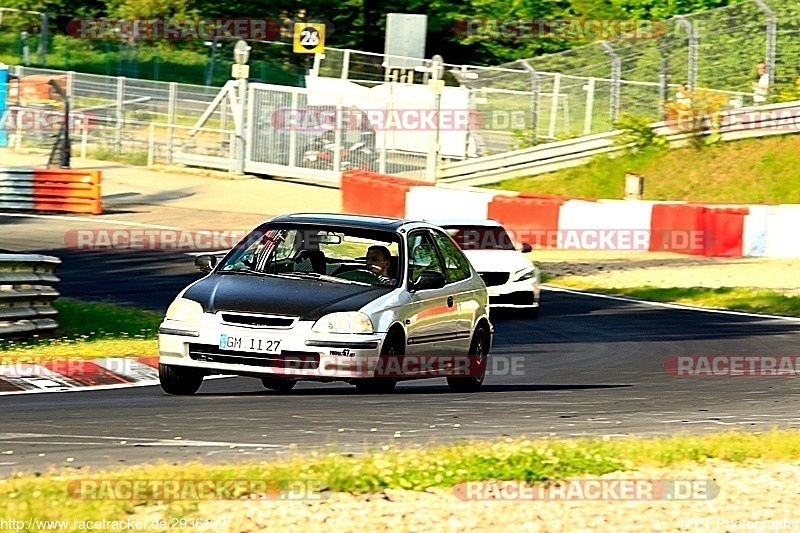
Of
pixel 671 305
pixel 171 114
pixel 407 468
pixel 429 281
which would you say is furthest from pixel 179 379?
pixel 171 114

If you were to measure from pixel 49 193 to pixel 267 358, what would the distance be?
2065cm

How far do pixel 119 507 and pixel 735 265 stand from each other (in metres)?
19.4

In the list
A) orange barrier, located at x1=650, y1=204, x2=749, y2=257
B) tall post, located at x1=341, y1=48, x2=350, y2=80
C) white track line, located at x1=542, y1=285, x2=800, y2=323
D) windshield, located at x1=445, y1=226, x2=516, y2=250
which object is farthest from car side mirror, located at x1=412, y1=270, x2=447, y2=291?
tall post, located at x1=341, y1=48, x2=350, y2=80

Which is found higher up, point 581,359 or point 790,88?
Answer: point 790,88

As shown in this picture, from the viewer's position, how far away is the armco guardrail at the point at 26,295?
14.2 meters

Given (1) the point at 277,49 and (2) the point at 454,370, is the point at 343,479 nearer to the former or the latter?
(2) the point at 454,370

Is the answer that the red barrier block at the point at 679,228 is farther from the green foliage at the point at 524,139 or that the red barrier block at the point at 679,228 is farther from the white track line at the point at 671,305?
the green foliage at the point at 524,139

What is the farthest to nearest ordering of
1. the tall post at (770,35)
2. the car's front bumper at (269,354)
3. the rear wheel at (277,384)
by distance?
1. the tall post at (770,35)
2. the rear wheel at (277,384)
3. the car's front bumper at (269,354)

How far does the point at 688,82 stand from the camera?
3262 cm

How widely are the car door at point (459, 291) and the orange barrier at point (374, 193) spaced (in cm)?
1510

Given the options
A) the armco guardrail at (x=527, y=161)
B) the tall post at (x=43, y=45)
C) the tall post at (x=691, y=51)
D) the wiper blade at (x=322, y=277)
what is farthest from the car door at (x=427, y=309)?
the tall post at (x=43, y=45)

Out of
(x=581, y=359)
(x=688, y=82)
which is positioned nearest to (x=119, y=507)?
(x=581, y=359)

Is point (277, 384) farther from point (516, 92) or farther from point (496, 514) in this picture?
point (516, 92)

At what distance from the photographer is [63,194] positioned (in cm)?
3061
